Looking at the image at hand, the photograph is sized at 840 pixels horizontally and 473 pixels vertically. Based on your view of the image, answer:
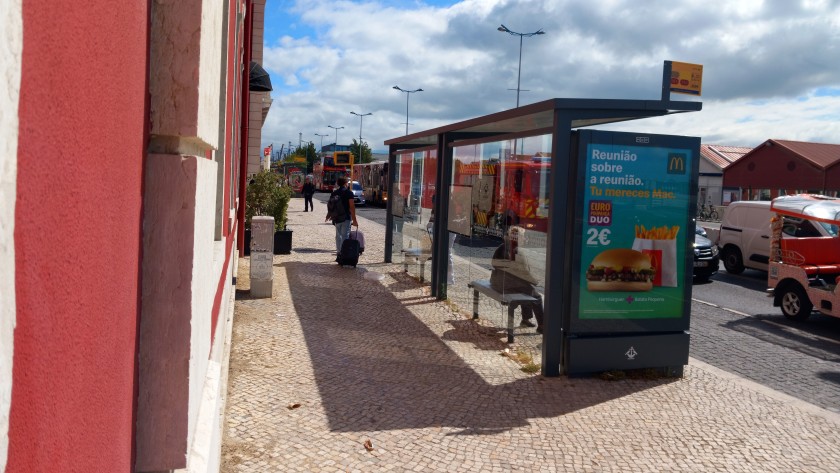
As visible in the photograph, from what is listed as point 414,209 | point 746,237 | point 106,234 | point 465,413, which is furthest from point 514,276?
point 746,237

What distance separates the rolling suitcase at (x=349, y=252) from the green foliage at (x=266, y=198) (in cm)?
251

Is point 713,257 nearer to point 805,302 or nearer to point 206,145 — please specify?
point 805,302

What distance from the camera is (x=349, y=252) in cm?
1419

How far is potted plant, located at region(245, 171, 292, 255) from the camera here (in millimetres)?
16062

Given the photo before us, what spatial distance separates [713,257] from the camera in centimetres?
1680

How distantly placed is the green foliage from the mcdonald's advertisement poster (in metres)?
10.1

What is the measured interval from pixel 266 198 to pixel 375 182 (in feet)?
95.3

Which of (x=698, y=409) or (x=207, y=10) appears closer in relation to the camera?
(x=207, y=10)

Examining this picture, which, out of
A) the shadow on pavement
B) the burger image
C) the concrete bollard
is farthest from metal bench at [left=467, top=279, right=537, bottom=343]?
the concrete bollard

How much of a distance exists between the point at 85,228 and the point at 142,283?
30.1 inches

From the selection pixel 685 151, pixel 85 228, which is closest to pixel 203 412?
pixel 85 228

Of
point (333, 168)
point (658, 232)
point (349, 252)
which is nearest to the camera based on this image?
point (658, 232)

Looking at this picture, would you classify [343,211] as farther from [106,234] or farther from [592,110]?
[106,234]

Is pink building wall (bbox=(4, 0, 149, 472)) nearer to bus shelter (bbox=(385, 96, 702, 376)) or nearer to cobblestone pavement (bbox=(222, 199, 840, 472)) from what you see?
cobblestone pavement (bbox=(222, 199, 840, 472))
